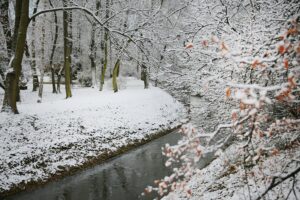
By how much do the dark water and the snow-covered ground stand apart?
91cm

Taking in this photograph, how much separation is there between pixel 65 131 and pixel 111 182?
4511mm

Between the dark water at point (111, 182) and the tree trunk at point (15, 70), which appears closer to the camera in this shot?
the dark water at point (111, 182)

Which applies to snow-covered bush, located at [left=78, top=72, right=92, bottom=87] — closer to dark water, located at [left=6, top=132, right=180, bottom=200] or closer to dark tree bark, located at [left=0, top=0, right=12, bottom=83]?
dark tree bark, located at [left=0, top=0, right=12, bottom=83]

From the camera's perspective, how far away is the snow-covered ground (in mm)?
12042

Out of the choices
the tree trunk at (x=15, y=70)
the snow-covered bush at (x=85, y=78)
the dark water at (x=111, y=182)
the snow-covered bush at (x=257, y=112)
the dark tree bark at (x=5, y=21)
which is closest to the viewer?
the snow-covered bush at (x=257, y=112)

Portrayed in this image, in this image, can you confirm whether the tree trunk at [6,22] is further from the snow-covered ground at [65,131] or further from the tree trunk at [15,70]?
the tree trunk at [15,70]

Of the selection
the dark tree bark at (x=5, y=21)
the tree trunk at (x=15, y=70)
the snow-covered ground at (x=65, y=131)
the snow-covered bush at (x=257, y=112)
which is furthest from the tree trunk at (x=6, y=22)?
the snow-covered bush at (x=257, y=112)

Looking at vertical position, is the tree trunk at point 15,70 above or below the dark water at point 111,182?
above

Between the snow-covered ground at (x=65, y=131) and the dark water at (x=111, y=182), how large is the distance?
3.00 ft

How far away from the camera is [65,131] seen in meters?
14.8

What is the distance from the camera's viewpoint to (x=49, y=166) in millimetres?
12688

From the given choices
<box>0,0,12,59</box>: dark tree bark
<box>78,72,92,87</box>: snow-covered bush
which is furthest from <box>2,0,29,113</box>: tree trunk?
<box>78,72,92,87</box>: snow-covered bush

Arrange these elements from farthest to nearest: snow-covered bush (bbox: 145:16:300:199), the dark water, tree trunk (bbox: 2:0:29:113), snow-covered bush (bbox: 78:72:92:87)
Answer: snow-covered bush (bbox: 78:72:92:87)
tree trunk (bbox: 2:0:29:113)
the dark water
snow-covered bush (bbox: 145:16:300:199)

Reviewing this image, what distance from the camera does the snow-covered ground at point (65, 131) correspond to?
12042mm
